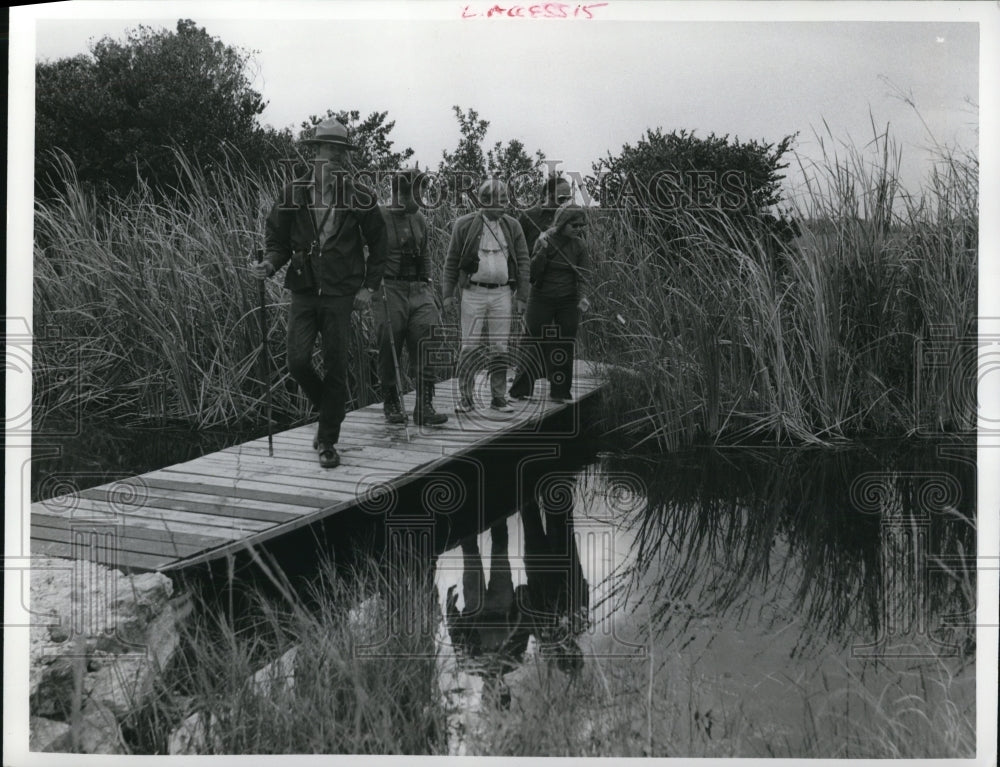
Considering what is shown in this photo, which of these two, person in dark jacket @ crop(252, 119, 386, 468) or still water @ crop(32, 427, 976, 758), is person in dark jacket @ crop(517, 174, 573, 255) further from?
still water @ crop(32, 427, 976, 758)

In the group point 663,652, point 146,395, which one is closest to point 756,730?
point 663,652

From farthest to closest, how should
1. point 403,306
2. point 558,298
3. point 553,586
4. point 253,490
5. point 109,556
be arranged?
point 403,306 → point 558,298 → point 253,490 → point 553,586 → point 109,556

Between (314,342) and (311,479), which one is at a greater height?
(314,342)

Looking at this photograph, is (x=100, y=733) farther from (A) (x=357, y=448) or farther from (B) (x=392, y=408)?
(B) (x=392, y=408)

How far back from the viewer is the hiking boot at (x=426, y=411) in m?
4.61

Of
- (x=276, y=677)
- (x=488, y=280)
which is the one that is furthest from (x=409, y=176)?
(x=276, y=677)

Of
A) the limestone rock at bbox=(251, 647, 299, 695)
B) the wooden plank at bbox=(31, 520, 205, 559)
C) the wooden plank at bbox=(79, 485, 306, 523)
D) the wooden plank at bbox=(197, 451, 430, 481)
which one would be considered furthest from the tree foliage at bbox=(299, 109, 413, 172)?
the limestone rock at bbox=(251, 647, 299, 695)

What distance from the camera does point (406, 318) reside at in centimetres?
493

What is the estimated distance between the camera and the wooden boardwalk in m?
3.91

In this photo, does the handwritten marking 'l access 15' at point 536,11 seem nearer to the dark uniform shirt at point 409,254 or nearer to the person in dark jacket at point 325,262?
the person in dark jacket at point 325,262

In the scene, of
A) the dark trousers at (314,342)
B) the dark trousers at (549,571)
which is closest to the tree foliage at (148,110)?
the dark trousers at (314,342)

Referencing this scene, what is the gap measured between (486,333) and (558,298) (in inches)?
17.6

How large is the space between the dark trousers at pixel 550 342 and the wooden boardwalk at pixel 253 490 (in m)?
0.08

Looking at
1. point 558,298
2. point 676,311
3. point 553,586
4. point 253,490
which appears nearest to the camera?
point 553,586
